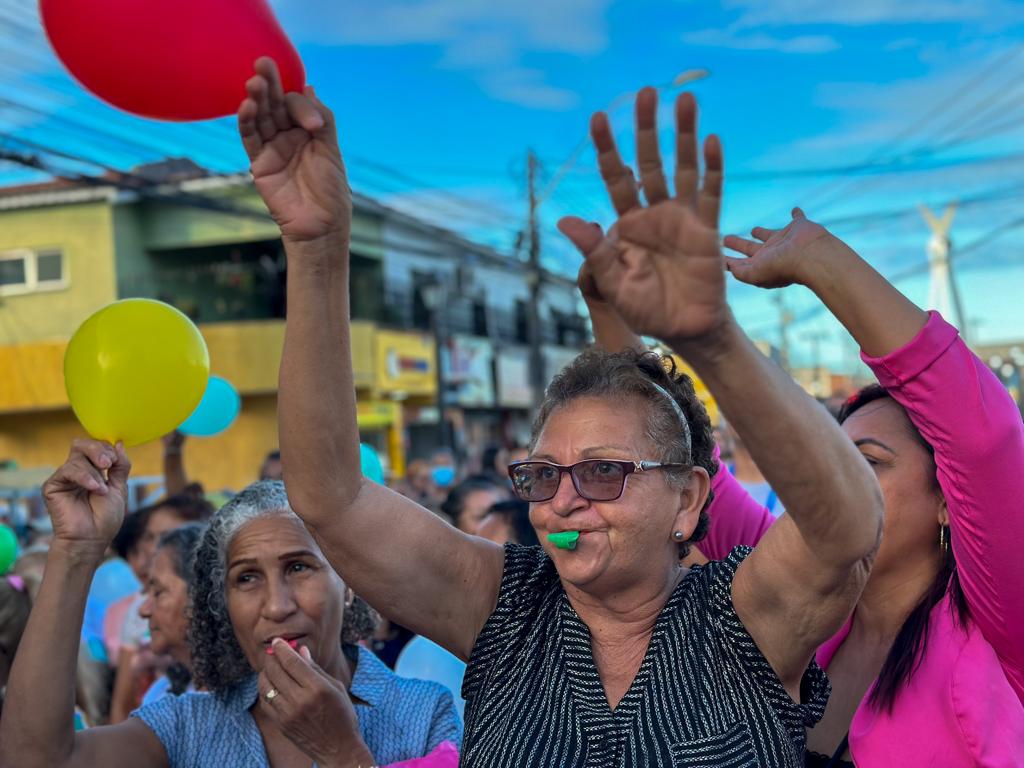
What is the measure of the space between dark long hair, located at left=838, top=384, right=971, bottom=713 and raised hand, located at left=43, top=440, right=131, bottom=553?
5.49ft

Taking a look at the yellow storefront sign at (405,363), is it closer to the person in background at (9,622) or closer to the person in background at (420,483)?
the person in background at (420,483)

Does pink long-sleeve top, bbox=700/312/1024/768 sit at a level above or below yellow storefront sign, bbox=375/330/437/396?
below

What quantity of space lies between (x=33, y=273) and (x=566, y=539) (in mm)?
24164

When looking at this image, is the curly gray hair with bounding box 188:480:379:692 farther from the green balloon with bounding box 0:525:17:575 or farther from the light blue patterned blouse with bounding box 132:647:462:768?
the green balloon with bounding box 0:525:17:575

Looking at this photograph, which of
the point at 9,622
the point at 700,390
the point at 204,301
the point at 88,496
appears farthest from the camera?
the point at 204,301

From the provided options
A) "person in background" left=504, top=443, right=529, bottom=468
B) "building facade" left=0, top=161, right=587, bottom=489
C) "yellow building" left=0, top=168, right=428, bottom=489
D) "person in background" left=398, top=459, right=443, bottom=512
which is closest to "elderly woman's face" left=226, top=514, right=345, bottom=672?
"person in background" left=504, top=443, right=529, bottom=468

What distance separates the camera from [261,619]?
8.87 ft

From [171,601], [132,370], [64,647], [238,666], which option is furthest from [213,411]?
[64,647]

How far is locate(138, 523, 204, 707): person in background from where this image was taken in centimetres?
381

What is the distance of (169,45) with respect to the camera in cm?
186

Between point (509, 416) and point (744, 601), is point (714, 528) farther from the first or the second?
point (509, 416)

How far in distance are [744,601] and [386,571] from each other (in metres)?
0.66

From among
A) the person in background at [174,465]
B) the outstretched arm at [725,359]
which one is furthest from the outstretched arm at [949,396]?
the person in background at [174,465]

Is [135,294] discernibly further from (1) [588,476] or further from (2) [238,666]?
(1) [588,476]
